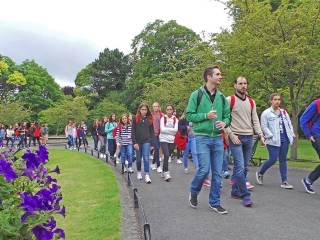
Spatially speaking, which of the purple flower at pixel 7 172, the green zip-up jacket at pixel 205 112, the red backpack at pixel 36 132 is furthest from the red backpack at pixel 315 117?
the red backpack at pixel 36 132

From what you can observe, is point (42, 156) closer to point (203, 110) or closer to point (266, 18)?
point (203, 110)

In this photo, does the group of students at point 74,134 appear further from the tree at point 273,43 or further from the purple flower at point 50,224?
the purple flower at point 50,224

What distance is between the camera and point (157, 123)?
12648mm

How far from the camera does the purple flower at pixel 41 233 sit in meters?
3.42

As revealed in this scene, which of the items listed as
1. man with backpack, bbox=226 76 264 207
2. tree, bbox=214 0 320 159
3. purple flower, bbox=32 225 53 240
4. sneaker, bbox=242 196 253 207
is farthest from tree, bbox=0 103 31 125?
purple flower, bbox=32 225 53 240

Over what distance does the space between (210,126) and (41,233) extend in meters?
3.89

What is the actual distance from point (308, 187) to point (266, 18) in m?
6.94

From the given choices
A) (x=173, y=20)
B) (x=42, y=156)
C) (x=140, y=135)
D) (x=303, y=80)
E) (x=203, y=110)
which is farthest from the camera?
(x=173, y=20)

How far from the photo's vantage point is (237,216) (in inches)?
265

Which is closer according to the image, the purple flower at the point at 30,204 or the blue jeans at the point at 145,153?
the purple flower at the point at 30,204

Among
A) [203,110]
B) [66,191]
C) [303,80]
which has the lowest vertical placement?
[66,191]

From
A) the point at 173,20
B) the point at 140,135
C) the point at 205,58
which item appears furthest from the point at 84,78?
the point at 140,135

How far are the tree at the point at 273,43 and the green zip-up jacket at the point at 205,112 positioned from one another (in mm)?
6897

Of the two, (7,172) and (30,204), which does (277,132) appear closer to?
(7,172)
